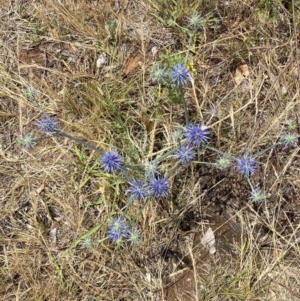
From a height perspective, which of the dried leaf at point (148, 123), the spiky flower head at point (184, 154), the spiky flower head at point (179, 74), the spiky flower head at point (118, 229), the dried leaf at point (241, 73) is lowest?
the spiky flower head at point (118, 229)

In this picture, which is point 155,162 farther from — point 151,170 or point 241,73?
point 241,73

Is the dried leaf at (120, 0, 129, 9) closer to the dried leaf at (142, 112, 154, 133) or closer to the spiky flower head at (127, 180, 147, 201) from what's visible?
the dried leaf at (142, 112, 154, 133)

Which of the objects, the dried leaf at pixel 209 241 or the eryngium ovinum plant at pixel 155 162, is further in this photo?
the dried leaf at pixel 209 241

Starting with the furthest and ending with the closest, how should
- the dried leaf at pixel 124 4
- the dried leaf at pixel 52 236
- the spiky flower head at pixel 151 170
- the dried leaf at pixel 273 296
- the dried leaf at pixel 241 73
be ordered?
the dried leaf at pixel 124 4, the dried leaf at pixel 241 73, the dried leaf at pixel 52 236, the dried leaf at pixel 273 296, the spiky flower head at pixel 151 170

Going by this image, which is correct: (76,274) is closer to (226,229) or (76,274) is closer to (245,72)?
(226,229)

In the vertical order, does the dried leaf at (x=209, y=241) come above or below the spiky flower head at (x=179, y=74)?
below

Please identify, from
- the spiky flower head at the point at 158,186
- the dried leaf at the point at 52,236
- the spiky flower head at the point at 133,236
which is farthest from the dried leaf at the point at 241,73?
the dried leaf at the point at 52,236

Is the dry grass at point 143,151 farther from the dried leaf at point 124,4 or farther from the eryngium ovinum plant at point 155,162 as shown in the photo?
the eryngium ovinum plant at point 155,162
